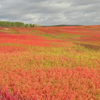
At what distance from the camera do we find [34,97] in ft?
14.9

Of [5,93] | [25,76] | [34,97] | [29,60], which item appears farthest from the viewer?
[29,60]

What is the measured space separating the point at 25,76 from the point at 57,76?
1.87 meters

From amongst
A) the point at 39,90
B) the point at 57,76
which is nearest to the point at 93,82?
the point at 57,76

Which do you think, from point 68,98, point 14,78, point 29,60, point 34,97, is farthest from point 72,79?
point 29,60

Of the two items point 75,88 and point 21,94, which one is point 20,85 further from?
point 75,88

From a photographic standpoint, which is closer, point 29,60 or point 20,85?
point 20,85

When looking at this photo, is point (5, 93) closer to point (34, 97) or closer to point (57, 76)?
point (34, 97)

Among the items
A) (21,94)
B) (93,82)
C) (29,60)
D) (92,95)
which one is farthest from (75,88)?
(29,60)

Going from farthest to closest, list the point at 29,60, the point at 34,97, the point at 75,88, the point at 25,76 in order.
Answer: the point at 29,60, the point at 25,76, the point at 75,88, the point at 34,97

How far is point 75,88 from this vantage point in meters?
5.45

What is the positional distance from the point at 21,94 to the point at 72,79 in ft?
9.58

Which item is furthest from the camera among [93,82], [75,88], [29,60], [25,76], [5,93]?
[29,60]

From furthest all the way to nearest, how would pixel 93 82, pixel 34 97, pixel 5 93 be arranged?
pixel 93 82 → pixel 5 93 → pixel 34 97

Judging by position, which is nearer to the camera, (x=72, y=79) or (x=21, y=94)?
(x=21, y=94)
